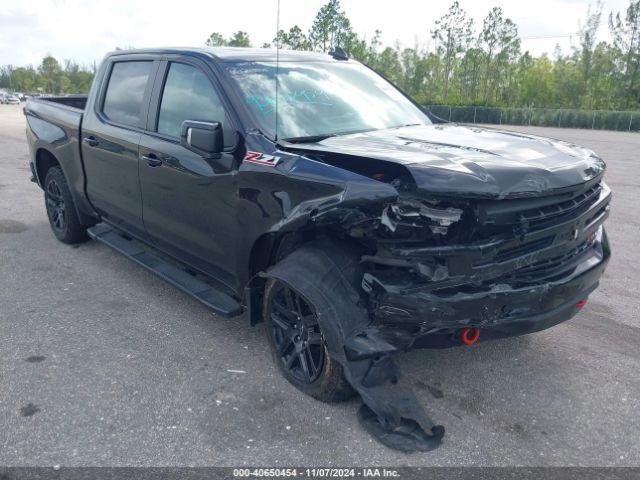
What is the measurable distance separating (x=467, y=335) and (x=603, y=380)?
3.76ft

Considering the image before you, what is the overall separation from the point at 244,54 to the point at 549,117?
44202mm

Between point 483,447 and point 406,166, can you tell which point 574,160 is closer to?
point 406,166

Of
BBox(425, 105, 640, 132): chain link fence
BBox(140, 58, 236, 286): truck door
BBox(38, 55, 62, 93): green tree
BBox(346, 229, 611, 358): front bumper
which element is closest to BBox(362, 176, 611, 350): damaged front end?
BBox(346, 229, 611, 358): front bumper

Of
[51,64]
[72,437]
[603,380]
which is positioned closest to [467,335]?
[603,380]

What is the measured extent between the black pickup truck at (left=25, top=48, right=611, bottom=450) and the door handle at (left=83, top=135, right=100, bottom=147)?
442 mm

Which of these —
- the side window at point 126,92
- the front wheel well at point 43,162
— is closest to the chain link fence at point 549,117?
the front wheel well at point 43,162

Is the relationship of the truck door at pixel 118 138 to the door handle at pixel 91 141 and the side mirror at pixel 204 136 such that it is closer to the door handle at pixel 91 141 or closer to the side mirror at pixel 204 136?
the door handle at pixel 91 141

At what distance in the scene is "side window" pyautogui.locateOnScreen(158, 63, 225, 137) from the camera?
12.1 feet

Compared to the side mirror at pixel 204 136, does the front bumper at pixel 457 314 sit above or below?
below

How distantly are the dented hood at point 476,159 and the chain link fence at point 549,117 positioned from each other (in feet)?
130

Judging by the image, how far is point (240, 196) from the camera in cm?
338

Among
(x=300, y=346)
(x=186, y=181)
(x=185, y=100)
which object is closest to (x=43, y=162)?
(x=185, y=100)

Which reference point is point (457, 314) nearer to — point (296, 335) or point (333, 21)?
point (296, 335)

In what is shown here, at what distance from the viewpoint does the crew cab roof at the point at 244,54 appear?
389 centimetres
